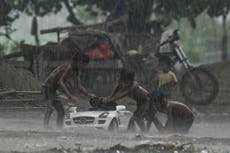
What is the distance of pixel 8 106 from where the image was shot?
16453mm

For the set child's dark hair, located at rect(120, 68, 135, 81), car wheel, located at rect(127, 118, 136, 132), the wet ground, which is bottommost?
car wheel, located at rect(127, 118, 136, 132)

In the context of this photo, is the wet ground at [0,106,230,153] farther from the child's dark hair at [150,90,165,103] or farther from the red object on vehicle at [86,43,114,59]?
the red object on vehicle at [86,43,114,59]

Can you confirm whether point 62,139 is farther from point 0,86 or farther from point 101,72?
point 101,72

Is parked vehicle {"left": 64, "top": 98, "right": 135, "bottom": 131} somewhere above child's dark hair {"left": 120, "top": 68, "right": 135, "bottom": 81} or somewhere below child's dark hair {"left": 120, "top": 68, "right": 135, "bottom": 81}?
below

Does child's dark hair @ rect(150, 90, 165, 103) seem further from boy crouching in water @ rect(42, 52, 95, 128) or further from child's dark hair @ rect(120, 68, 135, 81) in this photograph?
boy crouching in water @ rect(42, 52, 95, 128)

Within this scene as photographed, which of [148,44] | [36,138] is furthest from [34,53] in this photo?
[36,138]

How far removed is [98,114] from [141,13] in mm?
14054

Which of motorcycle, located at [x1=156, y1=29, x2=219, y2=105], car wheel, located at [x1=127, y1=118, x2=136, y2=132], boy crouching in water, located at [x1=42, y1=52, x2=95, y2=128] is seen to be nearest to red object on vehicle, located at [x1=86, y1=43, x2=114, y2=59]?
motorcycle, located at [x1=156, y1=29, x2=219, y2=105]

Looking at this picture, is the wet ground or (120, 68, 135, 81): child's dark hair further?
(120, 68, 135, 81): child's dark hair

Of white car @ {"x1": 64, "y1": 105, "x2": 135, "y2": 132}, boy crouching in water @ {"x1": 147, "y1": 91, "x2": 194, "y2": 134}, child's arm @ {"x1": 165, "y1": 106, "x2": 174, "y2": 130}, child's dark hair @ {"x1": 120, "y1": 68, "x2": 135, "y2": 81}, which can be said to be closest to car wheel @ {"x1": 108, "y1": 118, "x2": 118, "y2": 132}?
white car @ {"x1": 64, "y1": 105, "x2": 135, "y2": 132}

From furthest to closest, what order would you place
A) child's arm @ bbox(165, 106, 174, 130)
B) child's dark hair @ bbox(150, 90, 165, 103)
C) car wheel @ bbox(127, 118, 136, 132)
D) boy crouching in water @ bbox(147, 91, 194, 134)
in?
car wheel @ bbox(127, 118, 136, 132) < child's arm @ bbox(165, 106, 174, 130) < boy crouching in water @ bbox(147, 91, 194, 134) < child's dark hair @ bbox(150, 90, 165, 103)

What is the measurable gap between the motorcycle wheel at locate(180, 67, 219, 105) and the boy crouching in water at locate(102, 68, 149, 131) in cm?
521

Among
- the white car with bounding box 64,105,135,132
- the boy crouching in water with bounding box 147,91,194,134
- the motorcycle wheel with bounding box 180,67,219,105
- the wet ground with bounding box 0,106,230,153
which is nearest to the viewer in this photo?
the wet ground with bounding box 0,106,230,153

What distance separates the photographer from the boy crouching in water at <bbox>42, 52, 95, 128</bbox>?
12.7 metres
